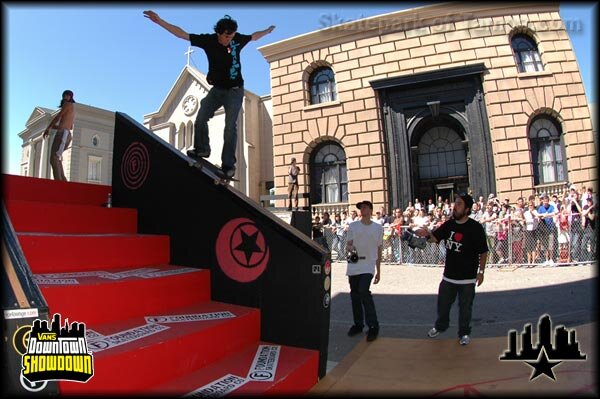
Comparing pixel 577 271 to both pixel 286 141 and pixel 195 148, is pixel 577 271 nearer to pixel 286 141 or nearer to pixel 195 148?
pixel 195 148

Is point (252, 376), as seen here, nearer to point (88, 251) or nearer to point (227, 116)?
point (88, 251)

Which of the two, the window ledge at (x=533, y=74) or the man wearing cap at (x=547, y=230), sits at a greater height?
the window ledge at (x=533, y=74)

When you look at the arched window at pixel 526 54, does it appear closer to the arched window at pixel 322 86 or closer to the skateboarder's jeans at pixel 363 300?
the arched window at pixel 322 86

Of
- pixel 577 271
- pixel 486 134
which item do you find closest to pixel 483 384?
pixel 577 271

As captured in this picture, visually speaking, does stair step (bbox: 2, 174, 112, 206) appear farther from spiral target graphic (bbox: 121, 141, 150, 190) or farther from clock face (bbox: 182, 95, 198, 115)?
clock face (bbox: 182, 95, 198, 115)

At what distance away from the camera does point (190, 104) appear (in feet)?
93.8

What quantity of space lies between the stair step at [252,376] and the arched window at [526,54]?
1868 centimetres

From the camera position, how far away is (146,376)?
2.32 m

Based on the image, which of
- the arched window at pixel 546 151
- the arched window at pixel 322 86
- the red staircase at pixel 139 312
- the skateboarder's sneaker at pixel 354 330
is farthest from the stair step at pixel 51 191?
the arched window at pixel 546 151

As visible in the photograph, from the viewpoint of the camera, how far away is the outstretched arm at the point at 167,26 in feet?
12.7

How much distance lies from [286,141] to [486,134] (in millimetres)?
10252

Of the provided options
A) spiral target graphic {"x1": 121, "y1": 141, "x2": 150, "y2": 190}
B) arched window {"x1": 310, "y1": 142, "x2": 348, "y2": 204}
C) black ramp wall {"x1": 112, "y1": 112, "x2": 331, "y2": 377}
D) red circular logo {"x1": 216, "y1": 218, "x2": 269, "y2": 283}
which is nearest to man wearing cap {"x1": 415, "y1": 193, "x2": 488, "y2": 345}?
black ramp wall {"x1": 112, "y1": 112, "x2": 331, "y2": 377}

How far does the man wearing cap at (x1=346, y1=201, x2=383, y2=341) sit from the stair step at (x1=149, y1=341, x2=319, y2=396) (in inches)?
75.7

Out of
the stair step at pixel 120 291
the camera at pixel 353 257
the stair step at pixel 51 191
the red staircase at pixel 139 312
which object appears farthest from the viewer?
the camera at pixel 353 257
